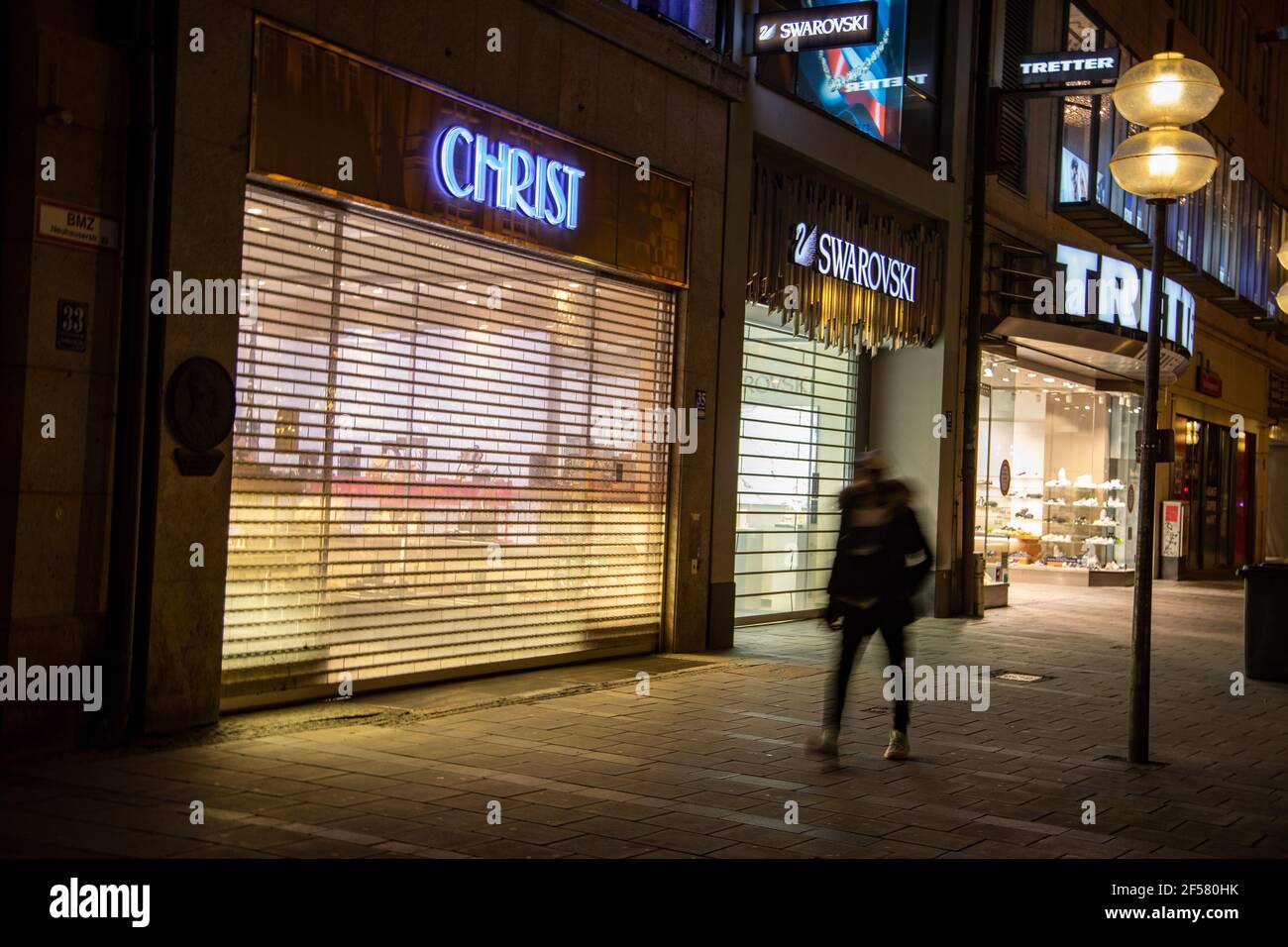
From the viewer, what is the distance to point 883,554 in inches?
332

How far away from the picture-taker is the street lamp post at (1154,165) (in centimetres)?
892

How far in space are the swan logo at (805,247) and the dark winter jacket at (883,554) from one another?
7024 mm

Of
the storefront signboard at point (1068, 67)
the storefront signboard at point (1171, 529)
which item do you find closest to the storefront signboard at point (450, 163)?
the storefront signboard at point (1068, 67)

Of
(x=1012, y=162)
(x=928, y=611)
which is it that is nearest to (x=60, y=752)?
(x=928, y=611)

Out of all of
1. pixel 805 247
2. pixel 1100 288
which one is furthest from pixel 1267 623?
pixel 1100 288

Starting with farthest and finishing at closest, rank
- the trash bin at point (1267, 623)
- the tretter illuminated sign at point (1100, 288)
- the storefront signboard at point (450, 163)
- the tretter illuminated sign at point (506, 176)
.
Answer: the tretter illuminated sign at point (1100, 288) < the trash bin at point (1267, 623) < the tretter illuminated sign at point (506, 176) < the storefront signboard at point (450, 163)

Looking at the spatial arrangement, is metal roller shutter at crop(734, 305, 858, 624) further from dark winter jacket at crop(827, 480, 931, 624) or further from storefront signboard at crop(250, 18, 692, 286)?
dark winter jacket at crop(827, 480, 931, 624)

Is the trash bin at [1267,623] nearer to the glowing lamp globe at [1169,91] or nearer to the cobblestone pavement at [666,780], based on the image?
the cobblestone pavement at [666,780]

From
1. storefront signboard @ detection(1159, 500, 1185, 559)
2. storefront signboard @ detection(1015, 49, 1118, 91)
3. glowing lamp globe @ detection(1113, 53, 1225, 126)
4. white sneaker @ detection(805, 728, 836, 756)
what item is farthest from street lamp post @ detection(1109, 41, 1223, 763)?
storefront signboard @ detection(1159, 500, 1185, 559)

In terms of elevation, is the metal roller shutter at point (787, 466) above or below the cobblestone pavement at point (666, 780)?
above

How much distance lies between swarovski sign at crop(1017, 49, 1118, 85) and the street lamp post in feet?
27.4

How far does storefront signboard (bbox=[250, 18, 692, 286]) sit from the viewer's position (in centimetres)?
886

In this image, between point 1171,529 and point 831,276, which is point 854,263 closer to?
point 831,276

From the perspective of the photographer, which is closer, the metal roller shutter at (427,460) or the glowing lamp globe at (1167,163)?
the metal roller shutter at (427,460)
